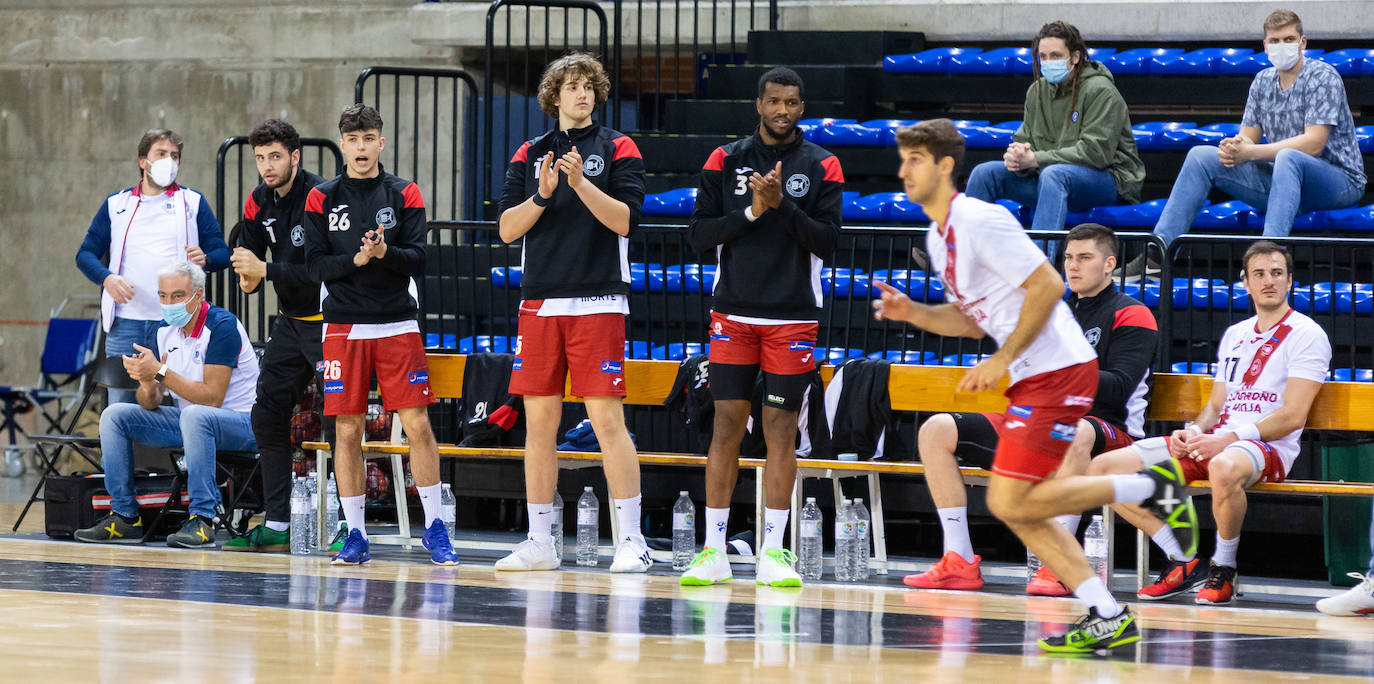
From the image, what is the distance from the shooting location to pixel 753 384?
6.48 m

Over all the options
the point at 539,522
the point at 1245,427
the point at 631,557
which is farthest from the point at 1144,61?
the point at 539,522

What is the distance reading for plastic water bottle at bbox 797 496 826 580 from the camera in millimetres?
6816

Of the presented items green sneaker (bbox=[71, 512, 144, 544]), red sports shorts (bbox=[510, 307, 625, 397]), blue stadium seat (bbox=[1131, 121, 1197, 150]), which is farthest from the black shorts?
blue stadium seat (bbox=[1131, 121, 1197, 150])

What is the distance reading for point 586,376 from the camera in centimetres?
649

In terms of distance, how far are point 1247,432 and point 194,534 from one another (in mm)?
4538

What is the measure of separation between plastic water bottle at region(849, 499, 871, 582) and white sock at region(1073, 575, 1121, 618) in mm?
2027

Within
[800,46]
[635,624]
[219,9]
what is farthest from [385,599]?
[219,9]

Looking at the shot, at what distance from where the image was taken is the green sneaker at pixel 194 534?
7.45 m

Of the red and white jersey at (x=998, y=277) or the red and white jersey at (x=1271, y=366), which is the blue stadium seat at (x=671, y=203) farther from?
the red and white jersey at (x=998, y=277)

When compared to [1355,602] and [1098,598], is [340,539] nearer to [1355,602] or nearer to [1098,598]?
[1098,598]

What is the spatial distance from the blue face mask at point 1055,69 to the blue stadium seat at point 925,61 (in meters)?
2.10

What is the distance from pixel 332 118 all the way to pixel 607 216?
6754 mm

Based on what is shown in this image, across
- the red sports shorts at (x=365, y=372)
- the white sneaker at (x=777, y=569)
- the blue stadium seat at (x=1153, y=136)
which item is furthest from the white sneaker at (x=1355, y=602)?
the blue stadium seat at (x=1153, y=136)

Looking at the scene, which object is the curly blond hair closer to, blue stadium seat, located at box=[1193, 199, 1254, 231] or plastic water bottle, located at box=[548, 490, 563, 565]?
plastic water bottle, located at box=[548, 490, 563, 565]
